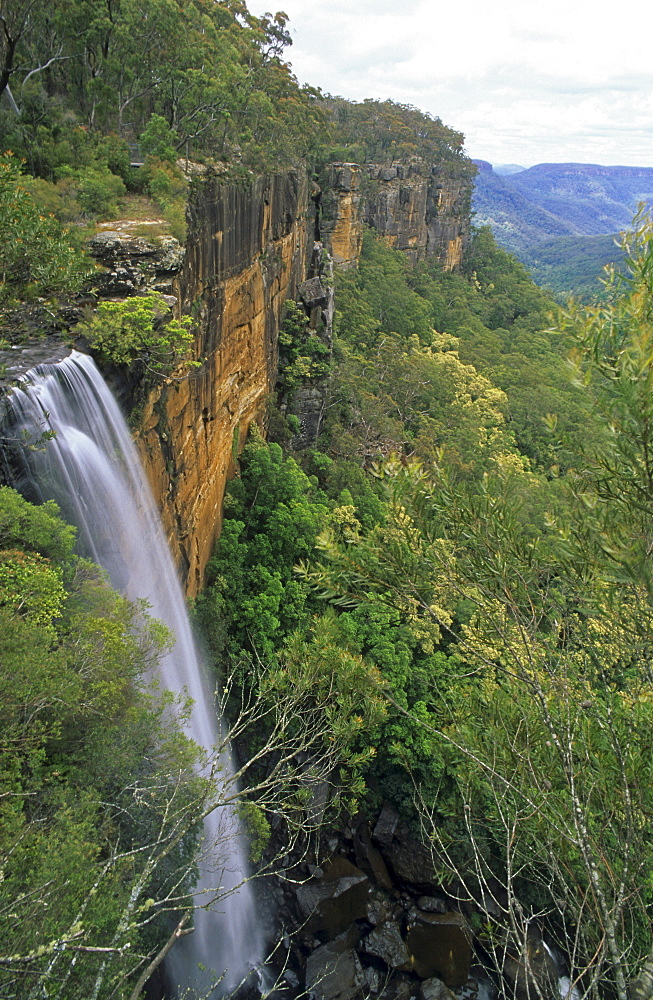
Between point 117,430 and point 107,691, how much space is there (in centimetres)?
407

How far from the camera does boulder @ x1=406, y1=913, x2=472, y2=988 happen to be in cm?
1153

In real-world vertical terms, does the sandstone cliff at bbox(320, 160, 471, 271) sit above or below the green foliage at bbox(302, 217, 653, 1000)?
above

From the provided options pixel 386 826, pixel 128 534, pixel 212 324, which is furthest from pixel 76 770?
pixel 212 324

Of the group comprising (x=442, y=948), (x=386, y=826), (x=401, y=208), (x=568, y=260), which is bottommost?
(x=442, y=948)

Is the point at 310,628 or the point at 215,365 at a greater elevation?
the point at 215,365

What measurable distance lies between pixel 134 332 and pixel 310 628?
23.9ft

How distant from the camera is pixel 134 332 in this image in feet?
30.4

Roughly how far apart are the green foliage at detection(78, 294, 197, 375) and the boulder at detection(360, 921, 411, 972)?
11478mm

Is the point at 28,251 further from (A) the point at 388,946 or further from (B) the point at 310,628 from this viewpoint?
(A) the point at 388,946

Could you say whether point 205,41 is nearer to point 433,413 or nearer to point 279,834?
point 433,413

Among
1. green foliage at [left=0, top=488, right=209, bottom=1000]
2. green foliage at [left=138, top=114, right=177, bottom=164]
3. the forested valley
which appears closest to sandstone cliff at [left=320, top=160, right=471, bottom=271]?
the forested valley

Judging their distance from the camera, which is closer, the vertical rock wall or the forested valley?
the forested valley

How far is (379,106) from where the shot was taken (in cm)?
5922

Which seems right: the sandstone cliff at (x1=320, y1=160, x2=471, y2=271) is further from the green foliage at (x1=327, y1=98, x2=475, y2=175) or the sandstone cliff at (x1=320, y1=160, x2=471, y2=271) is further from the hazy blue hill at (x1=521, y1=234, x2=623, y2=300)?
the hazy blue hill at (x1=521, y1=234, x2=623, y2=300)
